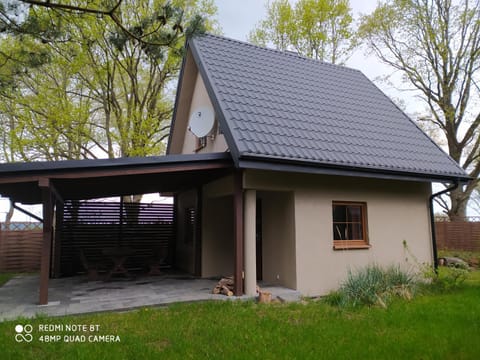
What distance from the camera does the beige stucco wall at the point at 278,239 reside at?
692 cm

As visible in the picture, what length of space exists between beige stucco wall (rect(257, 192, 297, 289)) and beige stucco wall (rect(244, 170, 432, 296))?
0.09 metres

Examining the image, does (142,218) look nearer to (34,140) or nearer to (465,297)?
(34,140)

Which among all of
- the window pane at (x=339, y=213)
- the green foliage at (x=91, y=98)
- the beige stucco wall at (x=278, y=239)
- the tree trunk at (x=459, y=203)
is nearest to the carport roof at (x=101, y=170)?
the beige stucco wall at (x=278, y=239)

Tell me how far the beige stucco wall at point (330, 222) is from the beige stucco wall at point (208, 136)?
7.12ft

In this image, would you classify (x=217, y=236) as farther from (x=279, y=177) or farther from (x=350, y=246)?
(x=350, y=246)

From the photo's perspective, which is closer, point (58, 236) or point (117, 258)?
point (117, 258)

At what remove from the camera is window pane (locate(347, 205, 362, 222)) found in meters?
7.84

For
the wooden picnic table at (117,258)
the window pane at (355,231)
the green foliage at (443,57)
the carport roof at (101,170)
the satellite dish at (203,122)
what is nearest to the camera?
the carport roof at (101,170)

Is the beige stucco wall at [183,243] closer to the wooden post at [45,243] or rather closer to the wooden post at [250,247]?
the wooden post at [250,247]

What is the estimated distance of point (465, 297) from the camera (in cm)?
655

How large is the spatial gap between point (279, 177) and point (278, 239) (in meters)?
1.41

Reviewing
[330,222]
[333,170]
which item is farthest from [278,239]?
[333,170]

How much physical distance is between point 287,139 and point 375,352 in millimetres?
4187

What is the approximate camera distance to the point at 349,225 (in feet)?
25.6
